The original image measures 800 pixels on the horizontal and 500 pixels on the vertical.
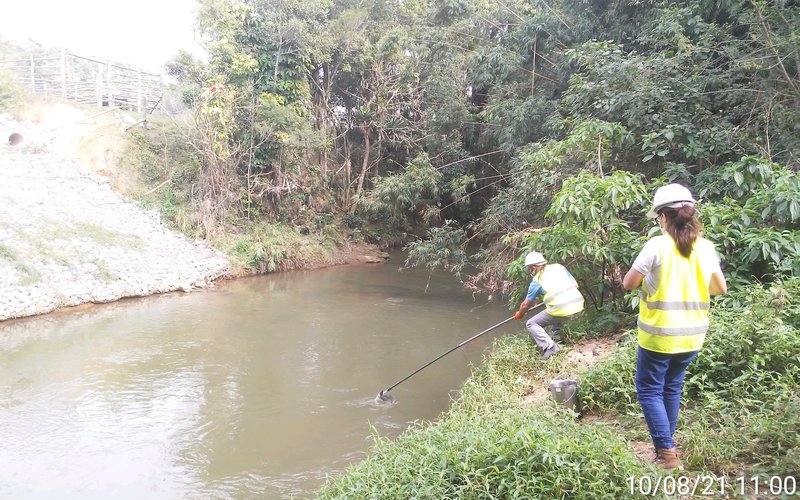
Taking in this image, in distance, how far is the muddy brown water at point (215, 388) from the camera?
483 cm

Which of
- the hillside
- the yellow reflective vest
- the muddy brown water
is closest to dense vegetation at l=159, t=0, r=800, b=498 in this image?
the yellow reflective vest

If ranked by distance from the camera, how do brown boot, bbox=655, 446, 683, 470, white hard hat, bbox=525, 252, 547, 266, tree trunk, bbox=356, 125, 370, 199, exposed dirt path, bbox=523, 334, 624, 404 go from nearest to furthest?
brown boot, bbox=655, 446, 683, 470, exposed dirt path, bbox=523, 334, 624, 404, white hard hat, bbox=525, 252, 547, 266, tree trunk, bbox=356, 125, 370, 199

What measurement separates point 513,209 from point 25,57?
17.3m

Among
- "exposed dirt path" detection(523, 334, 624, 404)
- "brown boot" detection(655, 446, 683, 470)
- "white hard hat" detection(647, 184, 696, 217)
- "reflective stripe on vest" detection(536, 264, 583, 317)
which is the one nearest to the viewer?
"white hard hat" detection(647, 184, 696, 217)

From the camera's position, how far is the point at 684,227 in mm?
2746

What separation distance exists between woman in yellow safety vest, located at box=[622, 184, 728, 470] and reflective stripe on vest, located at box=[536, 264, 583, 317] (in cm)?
276

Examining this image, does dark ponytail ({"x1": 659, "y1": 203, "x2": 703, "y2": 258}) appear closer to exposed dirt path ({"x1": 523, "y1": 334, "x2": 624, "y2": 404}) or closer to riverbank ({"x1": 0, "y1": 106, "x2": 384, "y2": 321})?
exposed dirt path ({"x1": 523, "y1": 334, "x2": 624, "y2": 404})

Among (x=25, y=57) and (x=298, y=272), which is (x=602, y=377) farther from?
(x=25, y=57)

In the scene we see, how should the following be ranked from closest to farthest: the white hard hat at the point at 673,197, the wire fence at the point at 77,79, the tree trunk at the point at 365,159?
the white hard hat at the point at 673,197
the wire fence at the point at 77,79
the tree trunk at the point at 365,159

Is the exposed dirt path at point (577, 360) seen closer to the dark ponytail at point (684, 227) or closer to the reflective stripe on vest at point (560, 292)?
the reflective stripe on vest at point (560, 292)

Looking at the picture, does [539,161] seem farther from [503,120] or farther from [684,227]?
[684,227]

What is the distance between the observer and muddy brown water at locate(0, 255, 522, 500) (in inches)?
190

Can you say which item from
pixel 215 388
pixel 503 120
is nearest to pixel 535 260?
pixel 215 388

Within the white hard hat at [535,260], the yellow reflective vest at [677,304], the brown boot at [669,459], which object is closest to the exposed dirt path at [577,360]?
the white hard hat at [535,260]
